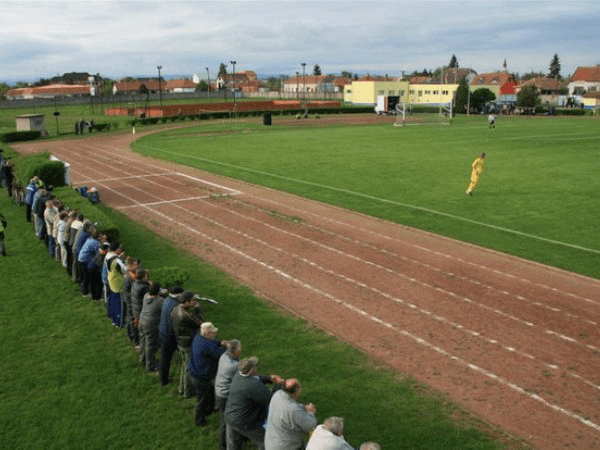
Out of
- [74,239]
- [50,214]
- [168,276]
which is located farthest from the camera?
[50,214]

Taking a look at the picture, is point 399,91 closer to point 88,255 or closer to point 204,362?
point 88,255

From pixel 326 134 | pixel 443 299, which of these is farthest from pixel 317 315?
pixel 326 134

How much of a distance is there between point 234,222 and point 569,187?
15738mm

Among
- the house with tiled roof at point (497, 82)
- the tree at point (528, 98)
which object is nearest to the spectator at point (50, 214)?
the tree at point (528, 98)

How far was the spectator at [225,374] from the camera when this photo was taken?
752 cm

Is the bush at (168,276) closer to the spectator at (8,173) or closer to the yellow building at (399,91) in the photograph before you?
the spectator at (8,173)

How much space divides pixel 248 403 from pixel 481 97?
315 feet

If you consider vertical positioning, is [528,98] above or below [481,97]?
below

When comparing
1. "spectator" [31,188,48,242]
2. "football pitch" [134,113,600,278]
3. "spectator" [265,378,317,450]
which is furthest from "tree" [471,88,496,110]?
"spectator" [265,378,317,450]

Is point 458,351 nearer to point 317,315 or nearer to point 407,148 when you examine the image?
point 317,315

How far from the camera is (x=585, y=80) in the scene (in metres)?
150

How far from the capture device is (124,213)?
2222cm

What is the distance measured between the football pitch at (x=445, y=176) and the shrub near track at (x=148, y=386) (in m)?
8.09

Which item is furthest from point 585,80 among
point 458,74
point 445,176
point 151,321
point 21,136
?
point 151,321
